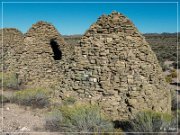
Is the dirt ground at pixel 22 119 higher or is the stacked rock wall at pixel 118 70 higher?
the stacked rock wall at pixel 118 70

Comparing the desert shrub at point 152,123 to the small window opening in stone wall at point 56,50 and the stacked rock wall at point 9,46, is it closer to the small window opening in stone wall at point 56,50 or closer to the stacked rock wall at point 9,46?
the small window opening in stone wall at point 56,50

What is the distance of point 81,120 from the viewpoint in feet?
22.5

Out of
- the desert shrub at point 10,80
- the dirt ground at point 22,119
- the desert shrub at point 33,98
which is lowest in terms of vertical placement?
the dirt ground at point 22,119

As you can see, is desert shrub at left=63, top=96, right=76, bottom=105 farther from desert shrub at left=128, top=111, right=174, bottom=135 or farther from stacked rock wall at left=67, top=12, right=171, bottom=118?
desert shrub at left=128, top=111, right=174, bottom=135

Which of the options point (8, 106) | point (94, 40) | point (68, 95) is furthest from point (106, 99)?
point (8, 106)

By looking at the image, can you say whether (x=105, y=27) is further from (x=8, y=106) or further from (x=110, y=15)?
(x=8, y=106)

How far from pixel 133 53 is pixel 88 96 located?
60.1 inches

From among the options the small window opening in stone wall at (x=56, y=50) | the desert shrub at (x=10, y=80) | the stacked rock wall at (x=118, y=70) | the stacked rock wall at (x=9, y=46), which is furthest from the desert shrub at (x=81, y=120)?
the stacked rock wall at (x=9, y=46)

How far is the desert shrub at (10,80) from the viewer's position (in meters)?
13.2

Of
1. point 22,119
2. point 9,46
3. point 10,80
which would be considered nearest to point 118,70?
point 22,119

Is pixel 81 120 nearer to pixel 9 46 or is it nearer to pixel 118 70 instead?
pixel 118 70

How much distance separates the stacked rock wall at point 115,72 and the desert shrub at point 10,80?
17.4 feet

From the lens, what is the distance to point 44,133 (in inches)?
289

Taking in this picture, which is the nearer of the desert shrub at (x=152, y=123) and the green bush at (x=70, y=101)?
the desert shrub at (x=152, y=123)
